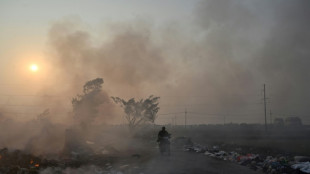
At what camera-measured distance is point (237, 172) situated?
43.3 ft

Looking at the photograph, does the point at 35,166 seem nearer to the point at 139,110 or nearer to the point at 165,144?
the point at 165,144

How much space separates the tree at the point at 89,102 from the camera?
39.1 m

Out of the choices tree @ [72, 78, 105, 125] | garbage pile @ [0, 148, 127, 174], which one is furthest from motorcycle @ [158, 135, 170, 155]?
tree @ [72, 78, 105, 125]

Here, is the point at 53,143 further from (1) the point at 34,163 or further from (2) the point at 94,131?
(2) the point at 94,131

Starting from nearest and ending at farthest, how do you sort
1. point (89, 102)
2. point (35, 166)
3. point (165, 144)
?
point (35, 166), point (165, 144), point (89, 102)

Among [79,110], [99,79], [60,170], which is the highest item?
[99,79]

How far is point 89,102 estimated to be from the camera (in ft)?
140

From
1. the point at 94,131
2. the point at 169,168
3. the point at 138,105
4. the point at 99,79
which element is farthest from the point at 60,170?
the point at 138,105

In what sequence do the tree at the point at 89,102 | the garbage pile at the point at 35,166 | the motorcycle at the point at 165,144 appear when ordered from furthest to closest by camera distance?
the tree at the point at 89,102
the motorcycle at the point at 165,144
the garbage pile at the point at 35,166

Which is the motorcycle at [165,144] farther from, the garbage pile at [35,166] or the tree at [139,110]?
the tree at [139,110]

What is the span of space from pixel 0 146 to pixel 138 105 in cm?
4085

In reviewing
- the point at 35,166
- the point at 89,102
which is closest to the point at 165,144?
the point at 35,166

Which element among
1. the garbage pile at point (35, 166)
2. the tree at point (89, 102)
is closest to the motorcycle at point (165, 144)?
the garbage pile at point (35, 166)

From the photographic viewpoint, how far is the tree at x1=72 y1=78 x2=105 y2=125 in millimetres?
39125
